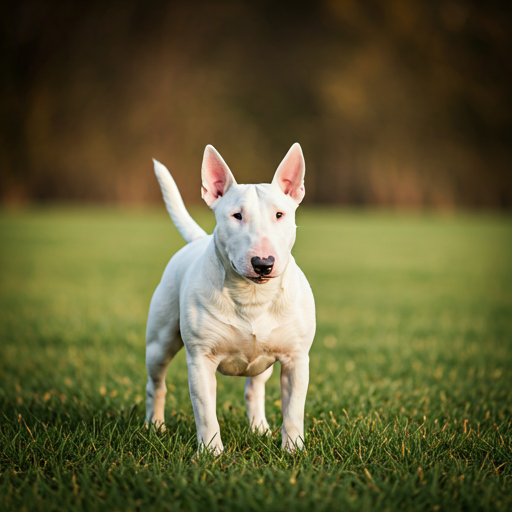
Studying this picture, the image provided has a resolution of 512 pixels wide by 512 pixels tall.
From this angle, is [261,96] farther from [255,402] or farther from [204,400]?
[204,400]

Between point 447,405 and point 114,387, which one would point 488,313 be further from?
point 114,387

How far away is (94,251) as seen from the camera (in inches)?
712

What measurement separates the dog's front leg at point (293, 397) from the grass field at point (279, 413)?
0.11 m

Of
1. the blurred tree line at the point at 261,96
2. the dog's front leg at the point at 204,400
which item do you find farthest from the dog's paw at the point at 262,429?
the blurred tree line at the point at 261,96

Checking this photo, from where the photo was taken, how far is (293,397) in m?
3.37

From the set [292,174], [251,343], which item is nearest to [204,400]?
[251,343]

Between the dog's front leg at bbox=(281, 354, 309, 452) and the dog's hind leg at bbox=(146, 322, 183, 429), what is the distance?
786 millimetres

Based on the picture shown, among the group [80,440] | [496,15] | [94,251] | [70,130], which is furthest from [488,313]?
[496,15]

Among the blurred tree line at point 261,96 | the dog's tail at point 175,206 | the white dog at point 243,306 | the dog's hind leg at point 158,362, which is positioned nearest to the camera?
the white dog at point 243,306

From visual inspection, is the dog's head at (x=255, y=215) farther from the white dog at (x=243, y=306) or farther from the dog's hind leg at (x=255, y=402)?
the dog's hind leg at (x=255, y=402)

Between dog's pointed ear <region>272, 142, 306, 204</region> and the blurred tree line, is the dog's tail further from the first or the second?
the blurred tree line

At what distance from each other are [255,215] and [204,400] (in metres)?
1.07

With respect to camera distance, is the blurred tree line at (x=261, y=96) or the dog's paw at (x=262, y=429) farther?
the blurred tree line at (x=261, y=96)

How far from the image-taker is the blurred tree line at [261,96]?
42750mm
